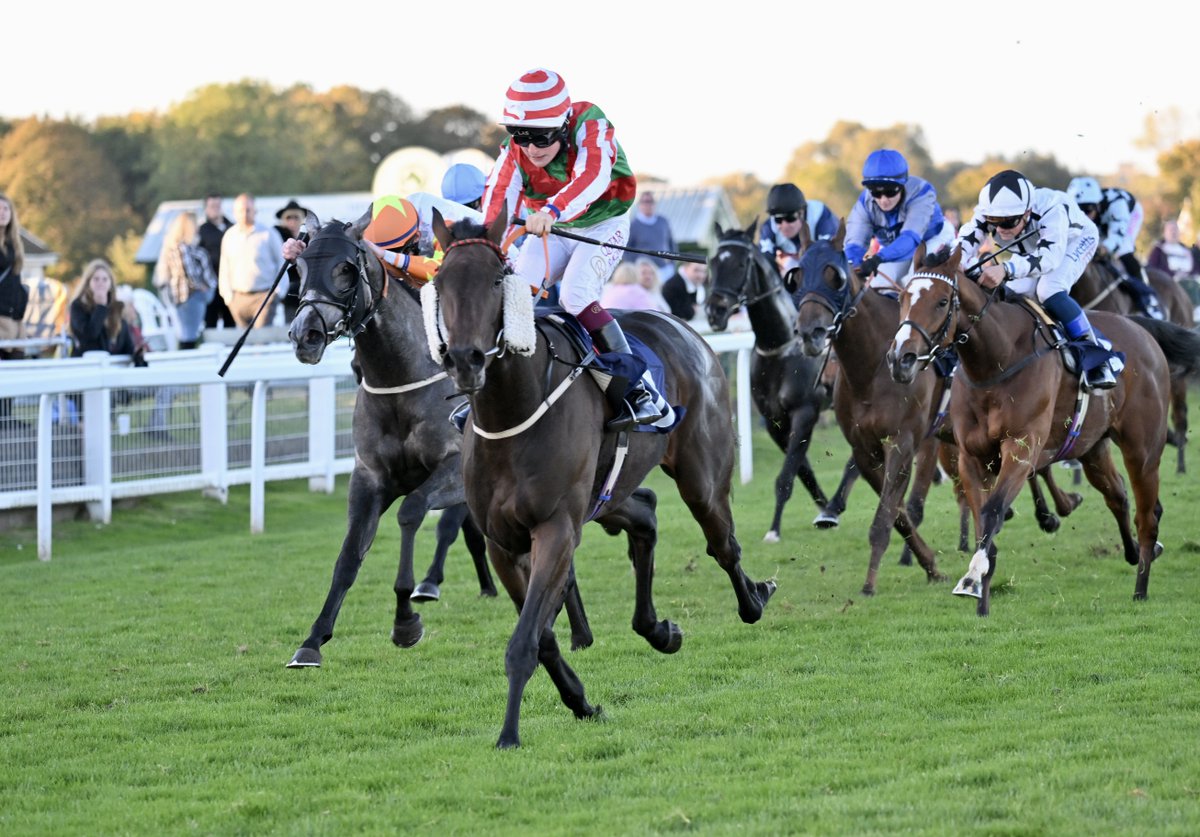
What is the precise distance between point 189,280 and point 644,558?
29.4ft

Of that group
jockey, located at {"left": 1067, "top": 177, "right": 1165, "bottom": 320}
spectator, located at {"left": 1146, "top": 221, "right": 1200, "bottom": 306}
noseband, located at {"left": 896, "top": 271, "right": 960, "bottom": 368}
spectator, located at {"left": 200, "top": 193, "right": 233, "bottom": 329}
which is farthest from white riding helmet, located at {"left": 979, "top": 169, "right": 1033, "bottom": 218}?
spectator, located at {"left": 1146, "top": 221, "right": 1200, "bottom": 306}

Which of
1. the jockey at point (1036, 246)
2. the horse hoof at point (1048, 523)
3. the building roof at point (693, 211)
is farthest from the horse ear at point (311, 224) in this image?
the building roof at point (693, 211)

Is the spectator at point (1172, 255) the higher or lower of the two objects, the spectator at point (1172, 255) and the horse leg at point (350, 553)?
the higher

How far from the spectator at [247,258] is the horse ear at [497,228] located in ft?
28.1

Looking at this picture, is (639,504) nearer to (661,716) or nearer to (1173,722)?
(661,716)

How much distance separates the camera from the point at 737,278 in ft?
32.3

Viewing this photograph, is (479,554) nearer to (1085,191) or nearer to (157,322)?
(1085,191)

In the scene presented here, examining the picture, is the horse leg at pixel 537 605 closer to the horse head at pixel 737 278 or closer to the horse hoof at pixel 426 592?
the horse hoof at pixel 426 592

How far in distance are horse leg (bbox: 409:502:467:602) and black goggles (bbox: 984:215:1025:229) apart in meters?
2.90

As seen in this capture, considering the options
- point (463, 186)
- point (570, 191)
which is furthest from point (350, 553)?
point (463, 186)

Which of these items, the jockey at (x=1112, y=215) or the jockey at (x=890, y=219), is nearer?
the jockey at (x=890, y=219)

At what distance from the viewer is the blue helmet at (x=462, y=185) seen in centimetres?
819

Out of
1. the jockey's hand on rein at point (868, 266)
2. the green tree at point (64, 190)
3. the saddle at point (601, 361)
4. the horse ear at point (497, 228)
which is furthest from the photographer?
the green tree at point (64, 190)

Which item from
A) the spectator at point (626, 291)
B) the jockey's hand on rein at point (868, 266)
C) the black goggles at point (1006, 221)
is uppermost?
the black goggles at point (1006, 221)
